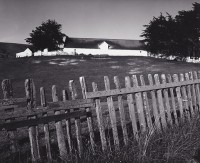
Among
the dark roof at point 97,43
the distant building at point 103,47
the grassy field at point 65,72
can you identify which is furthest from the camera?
the dark roof at point 97,43

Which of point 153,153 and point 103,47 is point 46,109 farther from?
point 103,47

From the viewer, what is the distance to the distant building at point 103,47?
84875 mm

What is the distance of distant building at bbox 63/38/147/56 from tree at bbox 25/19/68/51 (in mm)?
14699

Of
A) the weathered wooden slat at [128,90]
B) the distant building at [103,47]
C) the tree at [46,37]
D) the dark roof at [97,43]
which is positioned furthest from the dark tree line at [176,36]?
the weathered wooden slat at [128,90]

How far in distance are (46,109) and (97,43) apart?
84.8 meters

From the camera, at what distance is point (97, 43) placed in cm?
8788

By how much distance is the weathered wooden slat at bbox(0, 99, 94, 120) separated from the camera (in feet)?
13.1

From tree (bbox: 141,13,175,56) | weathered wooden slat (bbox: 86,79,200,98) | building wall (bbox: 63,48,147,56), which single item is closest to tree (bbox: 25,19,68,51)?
building wall (bbox: 63,48,147,56)

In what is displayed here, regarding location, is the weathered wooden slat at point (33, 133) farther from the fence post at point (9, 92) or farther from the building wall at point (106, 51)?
the building wall at point (106, 51)

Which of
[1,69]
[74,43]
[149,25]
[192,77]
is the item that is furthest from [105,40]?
[192,77]

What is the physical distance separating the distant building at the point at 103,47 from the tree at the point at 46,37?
579 inches

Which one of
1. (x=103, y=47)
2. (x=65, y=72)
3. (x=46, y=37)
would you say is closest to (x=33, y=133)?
(x=65, y=72)

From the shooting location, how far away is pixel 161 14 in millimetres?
51938

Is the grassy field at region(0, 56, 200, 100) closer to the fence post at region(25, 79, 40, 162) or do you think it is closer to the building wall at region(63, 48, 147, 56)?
the fence post at region(25, 79, 40, 162)
